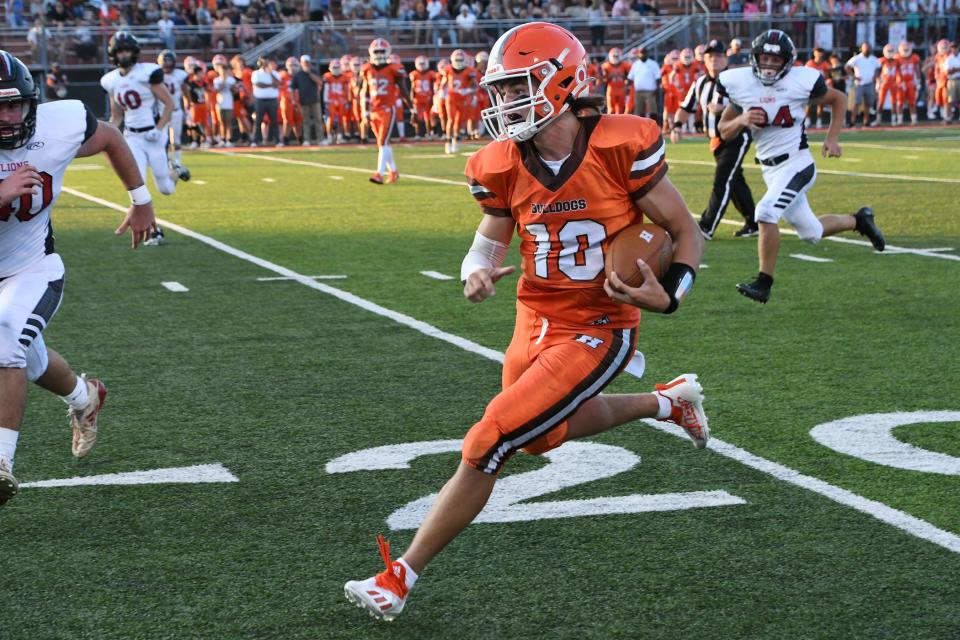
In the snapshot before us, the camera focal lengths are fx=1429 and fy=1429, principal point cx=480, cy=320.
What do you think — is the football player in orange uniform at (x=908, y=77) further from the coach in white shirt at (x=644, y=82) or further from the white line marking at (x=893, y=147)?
the white line marking at (x=893, y=147)

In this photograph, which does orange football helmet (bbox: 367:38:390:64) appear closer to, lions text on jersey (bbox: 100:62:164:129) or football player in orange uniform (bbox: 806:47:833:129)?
lions text on jersey (bbox: 100:62:164:129)

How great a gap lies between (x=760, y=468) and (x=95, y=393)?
2.50 meters

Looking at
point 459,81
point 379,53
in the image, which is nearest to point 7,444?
point 379,53

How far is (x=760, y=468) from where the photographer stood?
16.2ft

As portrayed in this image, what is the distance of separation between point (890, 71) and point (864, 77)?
1.13 meters

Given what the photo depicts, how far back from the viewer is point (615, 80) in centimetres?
3192

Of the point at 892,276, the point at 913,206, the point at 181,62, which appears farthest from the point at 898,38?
the point at 892,276

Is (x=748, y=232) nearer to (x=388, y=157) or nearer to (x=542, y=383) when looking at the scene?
(x=388, y=157)

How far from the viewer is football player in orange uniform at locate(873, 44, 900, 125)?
32031 mm

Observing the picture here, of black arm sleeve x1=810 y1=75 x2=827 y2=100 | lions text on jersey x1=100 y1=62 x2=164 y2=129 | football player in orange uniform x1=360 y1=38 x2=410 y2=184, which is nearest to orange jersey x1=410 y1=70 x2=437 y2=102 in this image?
football player in orange uniform x1=360 y1=38 x2=410 y2=184

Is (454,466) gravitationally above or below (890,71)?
below

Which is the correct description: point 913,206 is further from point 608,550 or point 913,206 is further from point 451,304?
point 608,550

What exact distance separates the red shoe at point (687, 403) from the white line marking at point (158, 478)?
153cm

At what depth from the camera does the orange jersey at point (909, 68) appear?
3191 centimetres
